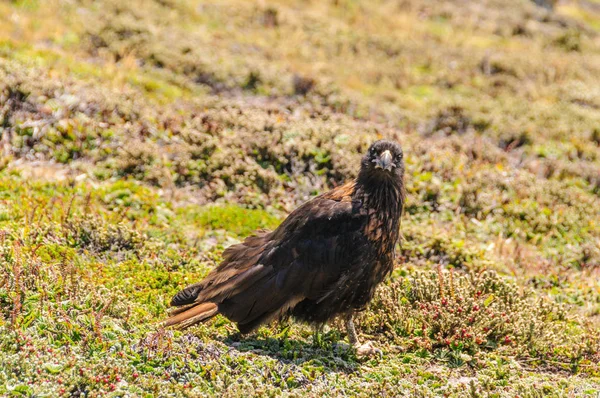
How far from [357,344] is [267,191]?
12.2ft

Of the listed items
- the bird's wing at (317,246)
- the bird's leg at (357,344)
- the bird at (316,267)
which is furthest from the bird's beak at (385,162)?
the bird's leg at (357,344)

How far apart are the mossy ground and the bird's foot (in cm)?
8

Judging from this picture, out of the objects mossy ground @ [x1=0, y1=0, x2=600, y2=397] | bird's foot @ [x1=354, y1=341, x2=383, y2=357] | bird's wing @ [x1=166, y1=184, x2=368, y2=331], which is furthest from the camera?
bird's foot @ [x1=354, y1=341, x2=383, y2=357]

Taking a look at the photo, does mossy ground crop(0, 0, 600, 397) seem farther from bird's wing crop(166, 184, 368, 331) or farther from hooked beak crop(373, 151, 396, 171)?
hooked beak crop(373, 151, 396, 171)

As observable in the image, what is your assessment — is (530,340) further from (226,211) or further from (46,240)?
(46,240)

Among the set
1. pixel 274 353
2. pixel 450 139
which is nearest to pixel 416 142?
pixel 450 139

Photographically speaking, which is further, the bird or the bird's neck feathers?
the bird's neck feathers

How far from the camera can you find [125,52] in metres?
13.1

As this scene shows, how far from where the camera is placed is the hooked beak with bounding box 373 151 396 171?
564 cm

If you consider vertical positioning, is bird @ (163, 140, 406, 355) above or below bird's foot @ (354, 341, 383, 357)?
above

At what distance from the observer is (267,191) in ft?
29.6

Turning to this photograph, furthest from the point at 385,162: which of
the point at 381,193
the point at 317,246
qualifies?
the point at 317,246

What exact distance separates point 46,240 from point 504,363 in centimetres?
485

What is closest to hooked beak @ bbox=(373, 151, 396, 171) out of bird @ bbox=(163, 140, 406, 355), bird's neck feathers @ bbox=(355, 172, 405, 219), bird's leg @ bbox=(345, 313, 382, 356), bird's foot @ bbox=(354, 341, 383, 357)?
bird @ bbox=(163, 140, 406, 355)
